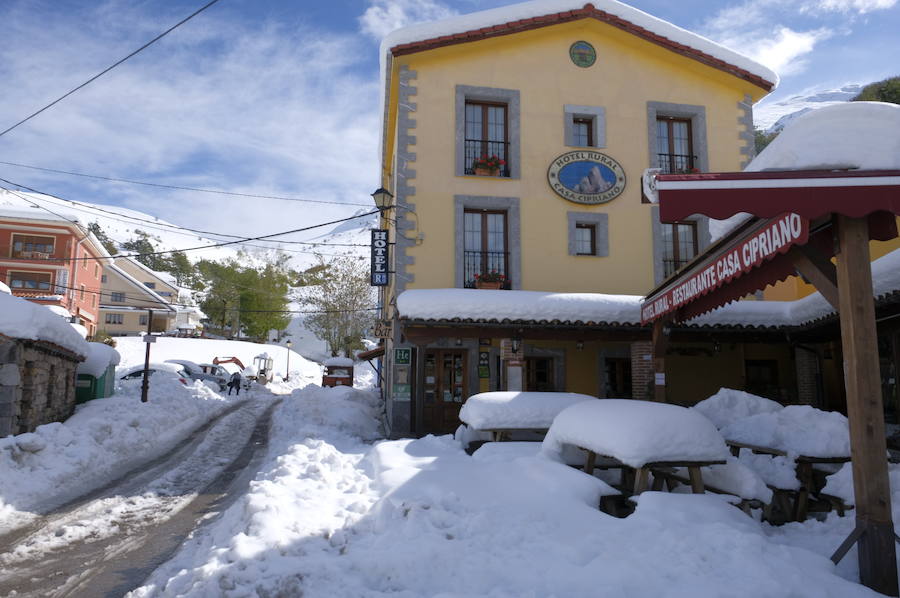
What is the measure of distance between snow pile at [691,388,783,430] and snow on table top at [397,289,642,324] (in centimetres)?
341

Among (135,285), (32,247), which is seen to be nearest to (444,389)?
(32,247)

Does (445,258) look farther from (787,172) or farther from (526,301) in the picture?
(787,172)

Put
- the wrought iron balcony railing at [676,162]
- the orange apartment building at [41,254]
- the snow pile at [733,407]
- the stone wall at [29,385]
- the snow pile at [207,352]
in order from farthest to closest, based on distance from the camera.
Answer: the snow pile at [207,352] < the orange apartment building at [41,254] < the wrought iron balcony railing at [676,162] < the stone wall at [29,385] < the snow pile at [733,407]

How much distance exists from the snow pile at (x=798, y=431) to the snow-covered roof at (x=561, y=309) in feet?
14.7

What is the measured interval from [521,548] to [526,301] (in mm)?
7847

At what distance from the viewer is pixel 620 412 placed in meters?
6.02

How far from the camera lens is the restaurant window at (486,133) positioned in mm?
14141

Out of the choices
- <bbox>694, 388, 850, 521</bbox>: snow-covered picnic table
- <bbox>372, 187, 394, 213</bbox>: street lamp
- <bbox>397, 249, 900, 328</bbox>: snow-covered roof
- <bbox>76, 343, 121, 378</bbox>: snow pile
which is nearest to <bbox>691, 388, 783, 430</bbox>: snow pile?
<bbox>694, 388, 850, 521</bbox>: snow-covered picnic table

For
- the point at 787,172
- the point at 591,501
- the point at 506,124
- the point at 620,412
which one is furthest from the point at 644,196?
the point at 506,124

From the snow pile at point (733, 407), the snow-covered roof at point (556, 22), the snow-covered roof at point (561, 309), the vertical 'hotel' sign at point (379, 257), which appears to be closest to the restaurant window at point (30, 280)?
the vertical 'hotel' sign at point (379, 257)

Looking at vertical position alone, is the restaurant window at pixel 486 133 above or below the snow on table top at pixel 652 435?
above

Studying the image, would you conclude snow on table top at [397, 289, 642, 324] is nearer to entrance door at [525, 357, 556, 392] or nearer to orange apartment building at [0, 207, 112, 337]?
entrance door at [525, 357, 556, 392]

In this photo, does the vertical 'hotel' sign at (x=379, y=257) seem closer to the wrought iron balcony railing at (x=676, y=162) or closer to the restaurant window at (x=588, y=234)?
the restaurant window at (x=588, y=234)

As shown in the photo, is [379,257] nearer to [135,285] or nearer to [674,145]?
[674,145]
